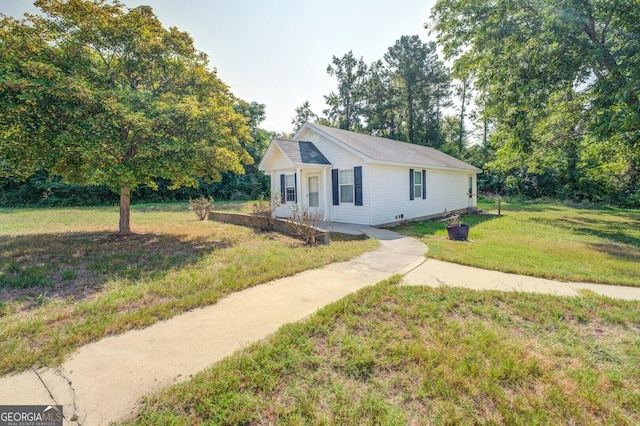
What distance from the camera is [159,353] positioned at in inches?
110

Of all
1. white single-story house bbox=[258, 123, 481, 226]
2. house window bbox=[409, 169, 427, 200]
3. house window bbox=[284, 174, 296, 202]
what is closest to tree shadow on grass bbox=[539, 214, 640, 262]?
white single-story house bbox=[258, 123, 481, 226]

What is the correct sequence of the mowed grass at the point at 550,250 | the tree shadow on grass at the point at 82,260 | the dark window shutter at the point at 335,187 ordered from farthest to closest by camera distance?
the dark window shutter at the point at 335,187
the mowed grass at the point at 550,250
the tree shadow on grass at the point at 82,260

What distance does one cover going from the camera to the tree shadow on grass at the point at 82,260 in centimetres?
452

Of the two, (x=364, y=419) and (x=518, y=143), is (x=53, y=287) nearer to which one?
(x=364, y=419)

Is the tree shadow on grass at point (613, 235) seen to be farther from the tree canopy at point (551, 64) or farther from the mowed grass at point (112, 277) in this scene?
the mowed grass at point (112, 277)

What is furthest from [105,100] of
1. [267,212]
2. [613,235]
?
[613,235]

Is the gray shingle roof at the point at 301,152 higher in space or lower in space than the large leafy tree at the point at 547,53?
lower

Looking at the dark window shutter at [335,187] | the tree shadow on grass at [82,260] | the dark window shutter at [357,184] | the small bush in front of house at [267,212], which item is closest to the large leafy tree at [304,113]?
the dark window shutter at [335,187]

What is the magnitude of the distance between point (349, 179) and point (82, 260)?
905 cm

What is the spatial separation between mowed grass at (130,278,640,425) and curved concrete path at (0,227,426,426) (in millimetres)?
238

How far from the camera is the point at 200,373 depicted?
2.48 meters

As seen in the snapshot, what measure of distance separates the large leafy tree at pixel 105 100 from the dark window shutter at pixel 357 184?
5015 millimetres

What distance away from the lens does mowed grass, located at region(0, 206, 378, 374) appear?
3199mm

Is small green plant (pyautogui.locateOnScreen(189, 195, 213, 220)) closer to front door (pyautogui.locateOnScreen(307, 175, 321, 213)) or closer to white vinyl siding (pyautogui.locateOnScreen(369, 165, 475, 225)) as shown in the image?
front door (pyautogui.locateOnScreen(307, 175, 321, 213))
